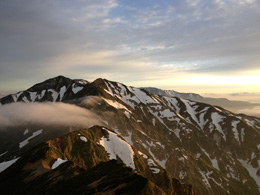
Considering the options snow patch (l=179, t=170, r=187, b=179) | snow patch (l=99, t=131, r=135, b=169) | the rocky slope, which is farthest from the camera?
snow patch (l=179, t=170, r=187, b=179)

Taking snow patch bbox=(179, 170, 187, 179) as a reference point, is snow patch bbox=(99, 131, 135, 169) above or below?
above

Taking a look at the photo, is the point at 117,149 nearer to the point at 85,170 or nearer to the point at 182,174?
the point at 85,170

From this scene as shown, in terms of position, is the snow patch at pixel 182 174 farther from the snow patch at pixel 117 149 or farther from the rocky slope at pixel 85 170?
the snow patch at pixel 117 149

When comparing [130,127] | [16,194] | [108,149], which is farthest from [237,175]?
[16,194]

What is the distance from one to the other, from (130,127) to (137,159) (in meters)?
73.1

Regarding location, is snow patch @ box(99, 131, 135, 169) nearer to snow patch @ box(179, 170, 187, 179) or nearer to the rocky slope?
the rocky slope

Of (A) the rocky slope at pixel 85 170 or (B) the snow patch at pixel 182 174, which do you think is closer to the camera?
(A) the rocky slope at pixel 85 170

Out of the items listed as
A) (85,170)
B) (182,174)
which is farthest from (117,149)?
(182,174)

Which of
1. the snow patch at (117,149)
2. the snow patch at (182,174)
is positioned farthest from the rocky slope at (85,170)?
the snow patch at (182,174)

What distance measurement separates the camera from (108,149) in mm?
118812

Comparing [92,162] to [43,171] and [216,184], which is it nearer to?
[43,171]

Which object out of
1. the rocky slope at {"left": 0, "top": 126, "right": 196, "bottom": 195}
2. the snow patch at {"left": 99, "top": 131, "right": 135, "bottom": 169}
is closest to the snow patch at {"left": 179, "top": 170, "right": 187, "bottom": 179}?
the rocky slope at {"left": 0, "top": 126, "right": 196, "bottom": 195}

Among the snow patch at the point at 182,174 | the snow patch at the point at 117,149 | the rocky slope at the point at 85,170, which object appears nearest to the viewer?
the rocky slope at the point at 85,170

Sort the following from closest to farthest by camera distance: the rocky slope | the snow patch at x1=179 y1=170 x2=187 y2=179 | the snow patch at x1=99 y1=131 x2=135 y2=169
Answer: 1. the rocky slope
2. the snow patch at x1=99 y1=131 x2=135 y2=169
3. the snow patch at x1=179 y1=170 x2=187 y2=179
